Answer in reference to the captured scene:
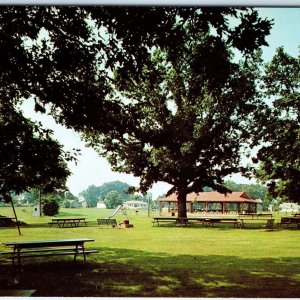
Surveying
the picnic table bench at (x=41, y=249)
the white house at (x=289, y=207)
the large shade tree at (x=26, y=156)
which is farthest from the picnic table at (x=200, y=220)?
the large shade tree at (x=26, y=156)

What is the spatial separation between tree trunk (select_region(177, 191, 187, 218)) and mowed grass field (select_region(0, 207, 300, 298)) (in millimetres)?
250

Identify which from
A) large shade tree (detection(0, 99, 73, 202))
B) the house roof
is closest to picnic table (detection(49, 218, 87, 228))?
large shade tree (detection(0, 99, 73, 202))

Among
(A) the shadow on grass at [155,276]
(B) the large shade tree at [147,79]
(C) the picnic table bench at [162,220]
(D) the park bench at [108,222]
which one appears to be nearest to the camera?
(A) the shadow on grass at [155,276]

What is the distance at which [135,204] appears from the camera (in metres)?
Answer: 5.98

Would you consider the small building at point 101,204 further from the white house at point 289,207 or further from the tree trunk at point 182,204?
the white house at point 289,207

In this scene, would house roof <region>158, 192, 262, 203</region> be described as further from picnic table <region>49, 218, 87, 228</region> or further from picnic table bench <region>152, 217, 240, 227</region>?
picnic table <region>49, 218, 87, 228</region>

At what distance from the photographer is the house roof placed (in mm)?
5859

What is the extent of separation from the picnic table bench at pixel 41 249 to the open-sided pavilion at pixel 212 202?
1430mm

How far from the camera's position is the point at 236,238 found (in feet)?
19.7

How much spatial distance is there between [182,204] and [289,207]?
68.5 inches

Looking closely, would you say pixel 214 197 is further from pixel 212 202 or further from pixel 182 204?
pixel 182 204

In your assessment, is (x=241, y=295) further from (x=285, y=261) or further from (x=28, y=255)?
(x=28, y=255)

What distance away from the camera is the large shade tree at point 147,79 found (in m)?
4.85

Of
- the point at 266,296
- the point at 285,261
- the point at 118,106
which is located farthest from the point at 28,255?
the point at 285,261
